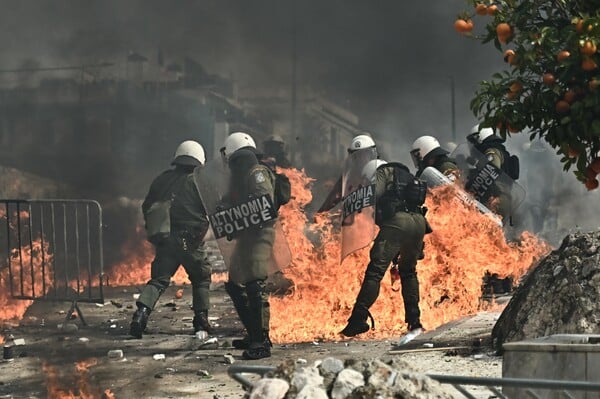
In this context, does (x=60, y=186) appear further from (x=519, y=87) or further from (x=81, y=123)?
(x=519, y=87)

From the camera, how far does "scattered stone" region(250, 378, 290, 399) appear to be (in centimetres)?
308

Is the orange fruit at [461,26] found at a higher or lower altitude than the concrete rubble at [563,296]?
higher

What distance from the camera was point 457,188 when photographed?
1152 cm

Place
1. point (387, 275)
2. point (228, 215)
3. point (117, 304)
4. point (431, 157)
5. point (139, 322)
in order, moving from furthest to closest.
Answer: point (117, 304) → point (431, 157) → point (387, 275) → point (139, 322) → point (228, 215)

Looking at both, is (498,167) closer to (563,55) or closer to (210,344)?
(210,344)

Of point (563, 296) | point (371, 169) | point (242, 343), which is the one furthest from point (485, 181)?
point (563, 296)

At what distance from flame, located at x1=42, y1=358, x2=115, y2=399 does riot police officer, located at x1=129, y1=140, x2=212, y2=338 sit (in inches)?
54.8

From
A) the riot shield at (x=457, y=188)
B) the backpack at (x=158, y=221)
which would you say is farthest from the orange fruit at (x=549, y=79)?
the riot shield at (x=457, y=188)

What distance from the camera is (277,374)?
3189 mm

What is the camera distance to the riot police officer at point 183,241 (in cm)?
949

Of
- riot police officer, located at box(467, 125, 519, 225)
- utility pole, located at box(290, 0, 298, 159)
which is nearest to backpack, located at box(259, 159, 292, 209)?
riot police officer, located at box(467, 125, 519, 225)

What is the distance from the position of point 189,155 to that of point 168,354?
2.03 m

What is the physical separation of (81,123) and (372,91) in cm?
674

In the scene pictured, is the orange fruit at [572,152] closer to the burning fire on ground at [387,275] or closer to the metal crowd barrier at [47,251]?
the burning fire on ground at [387,275]
